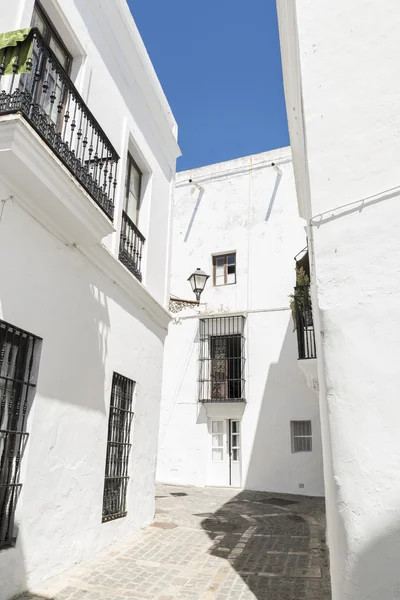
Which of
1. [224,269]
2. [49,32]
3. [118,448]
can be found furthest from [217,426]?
[49,32]

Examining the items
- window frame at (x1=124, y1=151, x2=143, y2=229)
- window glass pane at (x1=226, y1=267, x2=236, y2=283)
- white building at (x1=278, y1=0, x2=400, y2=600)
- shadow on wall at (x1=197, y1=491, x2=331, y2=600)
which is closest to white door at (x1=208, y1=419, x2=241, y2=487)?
shadow on wall at (x1=197, y1=491, x2=331, y2=600)

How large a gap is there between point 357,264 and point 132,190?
4.86 meters

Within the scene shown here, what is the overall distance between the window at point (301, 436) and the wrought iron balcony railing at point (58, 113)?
9165mm

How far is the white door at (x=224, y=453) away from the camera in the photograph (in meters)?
13.1

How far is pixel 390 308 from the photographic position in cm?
295

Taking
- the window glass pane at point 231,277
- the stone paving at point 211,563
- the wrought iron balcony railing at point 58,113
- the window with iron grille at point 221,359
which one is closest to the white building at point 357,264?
the stone paving at point 211,563

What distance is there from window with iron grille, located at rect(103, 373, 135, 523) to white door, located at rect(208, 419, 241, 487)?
7667 mm

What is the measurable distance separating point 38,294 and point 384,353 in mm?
3113

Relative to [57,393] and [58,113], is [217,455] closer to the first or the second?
[57,393]

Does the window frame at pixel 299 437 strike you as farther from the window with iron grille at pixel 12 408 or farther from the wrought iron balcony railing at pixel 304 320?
the window with iron grille at pixel 12 408

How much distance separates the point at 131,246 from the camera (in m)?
6.66

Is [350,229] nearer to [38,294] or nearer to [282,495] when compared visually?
[38,294]

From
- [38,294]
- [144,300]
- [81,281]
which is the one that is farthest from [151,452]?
[38,294]

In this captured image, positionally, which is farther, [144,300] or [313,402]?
[313,402]
